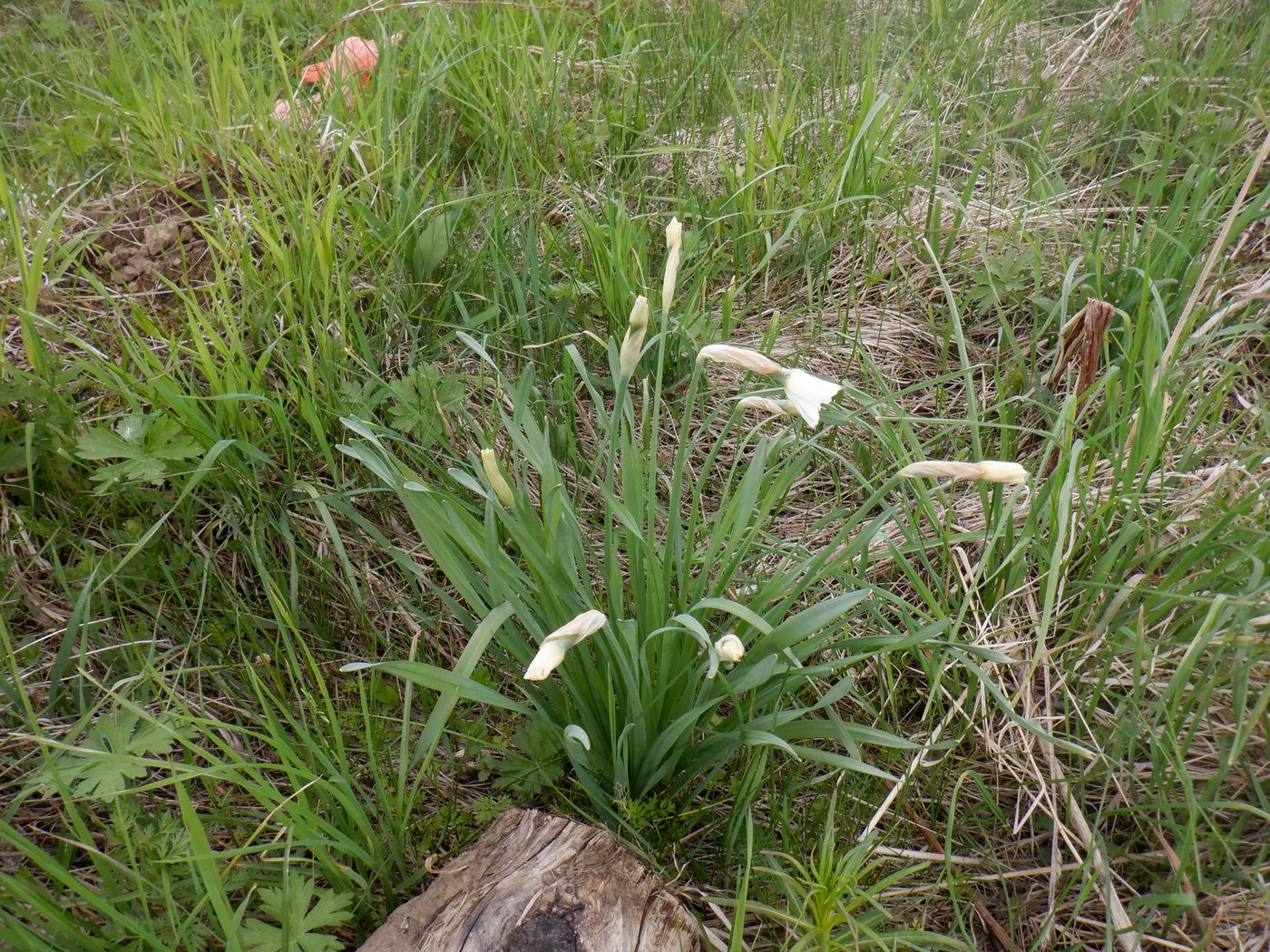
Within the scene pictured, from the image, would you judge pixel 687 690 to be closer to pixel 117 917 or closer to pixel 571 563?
pixel 571 563

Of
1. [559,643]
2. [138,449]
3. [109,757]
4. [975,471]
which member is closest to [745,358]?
[975,471]

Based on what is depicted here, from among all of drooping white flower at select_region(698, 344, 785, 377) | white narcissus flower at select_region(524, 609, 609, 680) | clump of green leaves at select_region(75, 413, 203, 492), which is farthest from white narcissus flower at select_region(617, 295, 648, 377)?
clump of green leaves at select_region(75, 413, 203, 492)

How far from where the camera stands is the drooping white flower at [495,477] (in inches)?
45.6

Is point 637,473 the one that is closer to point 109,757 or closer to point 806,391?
point 806,391

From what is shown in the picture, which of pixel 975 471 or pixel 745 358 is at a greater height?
pixel 745 358

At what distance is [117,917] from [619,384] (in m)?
0.97

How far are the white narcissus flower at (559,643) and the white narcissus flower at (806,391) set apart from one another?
409 millimetres

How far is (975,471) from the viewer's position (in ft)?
3.69

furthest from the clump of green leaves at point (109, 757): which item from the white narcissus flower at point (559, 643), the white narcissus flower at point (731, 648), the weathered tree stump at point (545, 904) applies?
the white narcissus flower at point (731, 648)

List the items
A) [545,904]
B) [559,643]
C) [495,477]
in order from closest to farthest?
[559,643]
[545,904]
[495,477]

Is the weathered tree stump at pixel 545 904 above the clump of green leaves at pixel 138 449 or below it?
below

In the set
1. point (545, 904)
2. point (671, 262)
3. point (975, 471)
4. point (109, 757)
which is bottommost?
point (545, 904)

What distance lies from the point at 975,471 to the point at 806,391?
257 millimetres

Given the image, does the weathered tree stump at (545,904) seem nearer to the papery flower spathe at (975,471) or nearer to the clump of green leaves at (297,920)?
the clump of green leaves at (297,920)
